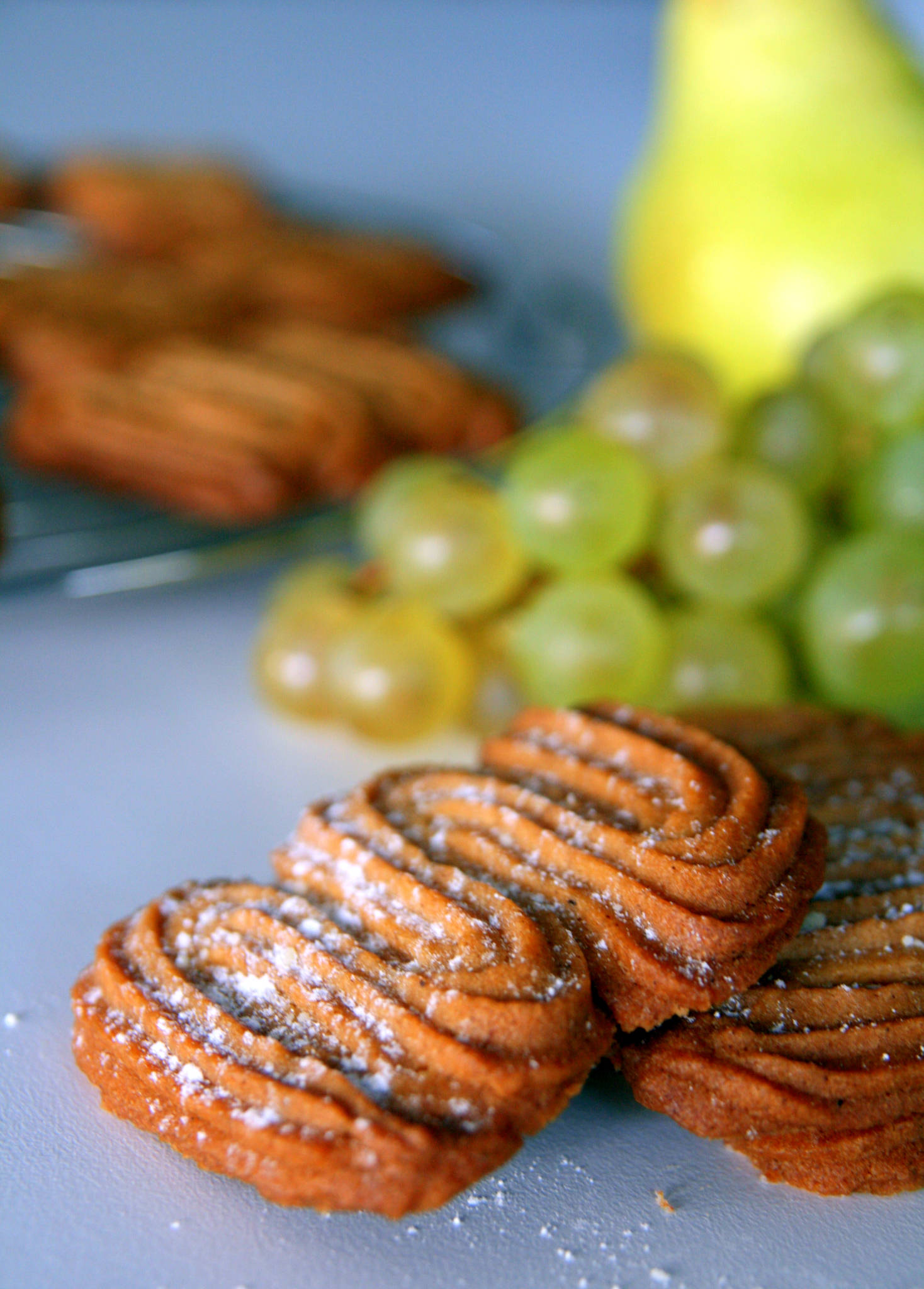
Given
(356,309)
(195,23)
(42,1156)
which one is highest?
(195,23)

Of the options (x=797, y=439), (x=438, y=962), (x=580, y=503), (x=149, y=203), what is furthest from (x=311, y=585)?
(x=149, y=203)

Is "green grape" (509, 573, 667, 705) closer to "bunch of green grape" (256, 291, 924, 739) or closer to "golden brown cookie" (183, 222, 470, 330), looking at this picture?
"bunch of green grape" (256, 291, 924, 739)

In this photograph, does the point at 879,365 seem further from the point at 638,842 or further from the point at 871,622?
the point at 638,842

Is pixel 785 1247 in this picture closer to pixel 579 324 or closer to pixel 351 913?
pixel 351 913

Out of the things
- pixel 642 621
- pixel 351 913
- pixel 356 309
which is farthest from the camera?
pixel 356 309

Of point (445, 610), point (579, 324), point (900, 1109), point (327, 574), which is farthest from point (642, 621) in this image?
point (579, 324)

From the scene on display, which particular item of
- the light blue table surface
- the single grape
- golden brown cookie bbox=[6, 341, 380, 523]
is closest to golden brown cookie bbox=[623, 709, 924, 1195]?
the light blue table surface

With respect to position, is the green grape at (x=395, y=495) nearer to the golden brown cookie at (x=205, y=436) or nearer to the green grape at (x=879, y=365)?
the golden brown cookie at (x=205, y=436)
